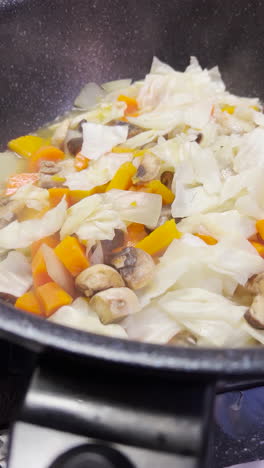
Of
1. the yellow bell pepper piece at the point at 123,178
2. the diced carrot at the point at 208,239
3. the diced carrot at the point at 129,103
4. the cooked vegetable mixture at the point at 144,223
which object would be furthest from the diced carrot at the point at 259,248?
the diced carrot at the point at 129,103

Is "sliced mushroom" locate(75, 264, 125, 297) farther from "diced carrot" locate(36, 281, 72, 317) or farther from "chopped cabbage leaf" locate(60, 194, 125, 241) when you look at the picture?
"chopped cabbage leaf" locate(60, 194, 125, 241)

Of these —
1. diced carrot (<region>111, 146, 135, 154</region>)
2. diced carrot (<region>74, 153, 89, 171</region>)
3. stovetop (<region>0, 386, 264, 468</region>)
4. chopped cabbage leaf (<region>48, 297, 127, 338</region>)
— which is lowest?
stovetop (<region>0, 386, 264, 468</region>)

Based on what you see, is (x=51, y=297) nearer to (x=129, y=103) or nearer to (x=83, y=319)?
(x=83, y=319)

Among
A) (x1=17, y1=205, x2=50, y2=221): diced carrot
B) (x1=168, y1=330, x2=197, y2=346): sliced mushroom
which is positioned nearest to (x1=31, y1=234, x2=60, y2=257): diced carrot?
(x1=17, y1=205, x2=50, y2=221): diced carrot

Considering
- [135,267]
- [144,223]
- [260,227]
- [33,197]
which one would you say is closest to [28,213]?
[33,197]

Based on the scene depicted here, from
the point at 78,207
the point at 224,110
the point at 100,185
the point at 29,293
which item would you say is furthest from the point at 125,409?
the point at 224,110

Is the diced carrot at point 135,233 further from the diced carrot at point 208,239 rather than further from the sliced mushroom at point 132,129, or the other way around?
the sliced mushroom at point 132,129
